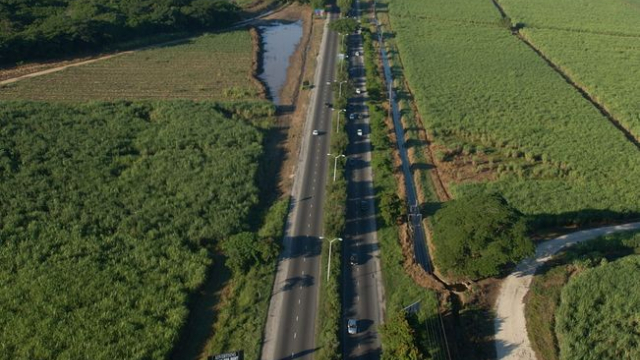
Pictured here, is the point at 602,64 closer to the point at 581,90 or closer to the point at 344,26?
the point at 581,90

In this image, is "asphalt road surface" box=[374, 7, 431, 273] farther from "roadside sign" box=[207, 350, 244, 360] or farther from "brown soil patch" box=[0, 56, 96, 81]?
"brown soil patch" box=[0, 56, 96, 81]

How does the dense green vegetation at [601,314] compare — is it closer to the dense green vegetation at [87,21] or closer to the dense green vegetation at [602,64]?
the dense green vegetation at [602,64]

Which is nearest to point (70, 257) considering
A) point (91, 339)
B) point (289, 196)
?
point (91, 339)

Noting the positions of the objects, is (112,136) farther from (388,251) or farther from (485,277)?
(485,277)

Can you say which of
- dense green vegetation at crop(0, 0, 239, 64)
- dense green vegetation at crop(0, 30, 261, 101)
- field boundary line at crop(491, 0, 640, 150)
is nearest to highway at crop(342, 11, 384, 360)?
dense green vegetation at crop(0, 30, 261, 101)

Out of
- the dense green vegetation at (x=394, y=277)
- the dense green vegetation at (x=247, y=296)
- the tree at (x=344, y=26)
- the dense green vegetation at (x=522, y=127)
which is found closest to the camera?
the dense green vegetation at (x=394, y=277)

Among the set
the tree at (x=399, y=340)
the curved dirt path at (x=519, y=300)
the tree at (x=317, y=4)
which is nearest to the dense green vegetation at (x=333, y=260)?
the tree at (x=399, y=340)
